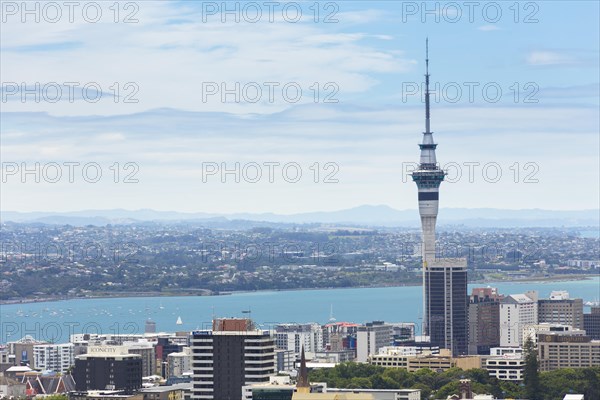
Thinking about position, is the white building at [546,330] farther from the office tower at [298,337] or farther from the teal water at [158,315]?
the teal water at [158,315]

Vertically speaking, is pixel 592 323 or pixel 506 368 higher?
pixel 592 323

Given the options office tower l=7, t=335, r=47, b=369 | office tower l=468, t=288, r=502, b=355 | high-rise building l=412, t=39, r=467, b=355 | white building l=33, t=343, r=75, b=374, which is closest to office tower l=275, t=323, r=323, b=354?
high-rise building l=412, t=39, r=467, b=355

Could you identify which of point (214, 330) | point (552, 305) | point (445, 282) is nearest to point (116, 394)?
point (214, 330)

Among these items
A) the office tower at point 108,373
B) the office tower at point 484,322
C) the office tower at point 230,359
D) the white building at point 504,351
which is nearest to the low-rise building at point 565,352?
the white building at point 504,351

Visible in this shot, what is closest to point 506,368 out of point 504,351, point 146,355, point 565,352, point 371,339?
point 565,352

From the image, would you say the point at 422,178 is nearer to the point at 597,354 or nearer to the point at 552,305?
the point at 552,305

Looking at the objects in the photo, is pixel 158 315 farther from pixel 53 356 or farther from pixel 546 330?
pixel 53 356
